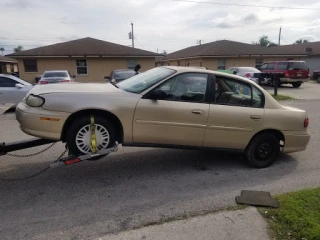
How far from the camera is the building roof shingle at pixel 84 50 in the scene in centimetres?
2331

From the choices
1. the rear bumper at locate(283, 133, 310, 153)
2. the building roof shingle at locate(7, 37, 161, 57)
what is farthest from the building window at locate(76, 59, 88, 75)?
the rear bumper at locate(283, 133, 310, 153)

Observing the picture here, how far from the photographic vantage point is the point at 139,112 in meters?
3.89

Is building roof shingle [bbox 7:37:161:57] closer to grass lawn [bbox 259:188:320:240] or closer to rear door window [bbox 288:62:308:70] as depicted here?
rear door window [bbox 288:62:308:70]

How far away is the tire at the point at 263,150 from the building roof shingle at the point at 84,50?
67.6 ft

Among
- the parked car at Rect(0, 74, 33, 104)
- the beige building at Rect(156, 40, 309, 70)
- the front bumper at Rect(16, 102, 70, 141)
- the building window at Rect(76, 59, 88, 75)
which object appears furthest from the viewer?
the beige building at Rect(156, 40, 309, 70)

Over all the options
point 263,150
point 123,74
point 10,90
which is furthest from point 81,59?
point 263,150

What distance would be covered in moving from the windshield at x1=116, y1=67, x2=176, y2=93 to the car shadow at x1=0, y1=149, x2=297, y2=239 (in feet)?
4.42

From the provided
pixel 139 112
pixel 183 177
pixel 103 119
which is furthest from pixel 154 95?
pixel 183 177

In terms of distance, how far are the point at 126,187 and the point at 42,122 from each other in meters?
1.43

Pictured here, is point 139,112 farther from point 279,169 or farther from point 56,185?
point 279,169

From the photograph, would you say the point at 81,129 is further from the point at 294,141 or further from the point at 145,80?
the point at 294,141

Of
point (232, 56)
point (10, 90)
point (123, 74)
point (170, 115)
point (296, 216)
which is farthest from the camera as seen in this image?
point (232, 56)

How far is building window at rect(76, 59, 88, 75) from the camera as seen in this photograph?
2408 cm

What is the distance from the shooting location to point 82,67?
952 inches
